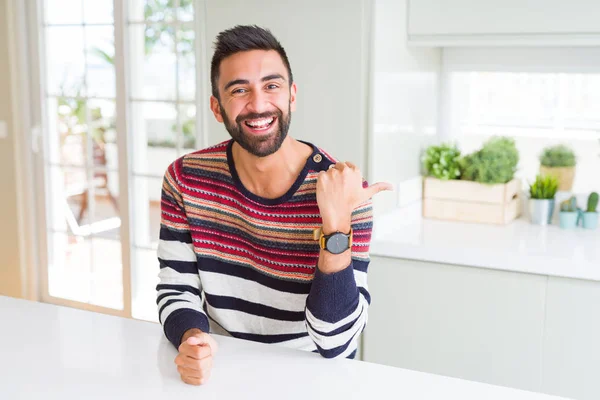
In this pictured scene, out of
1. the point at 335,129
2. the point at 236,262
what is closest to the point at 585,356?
the point at 335,129

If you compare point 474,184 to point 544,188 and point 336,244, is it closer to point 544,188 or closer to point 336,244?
point 544,188

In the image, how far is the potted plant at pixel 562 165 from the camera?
9.53ft

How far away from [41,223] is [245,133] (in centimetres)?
269

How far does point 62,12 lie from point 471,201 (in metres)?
2.36

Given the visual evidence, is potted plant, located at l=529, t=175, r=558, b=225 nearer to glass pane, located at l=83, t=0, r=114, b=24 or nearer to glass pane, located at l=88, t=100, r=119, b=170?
glass pane, located at l=88, t=100, r=119, b=170

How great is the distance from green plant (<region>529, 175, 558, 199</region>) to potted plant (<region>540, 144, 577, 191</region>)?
0.06 m

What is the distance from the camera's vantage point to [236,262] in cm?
168

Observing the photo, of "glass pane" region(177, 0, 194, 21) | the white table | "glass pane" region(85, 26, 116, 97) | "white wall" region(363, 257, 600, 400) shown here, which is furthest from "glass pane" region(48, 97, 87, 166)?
the white table

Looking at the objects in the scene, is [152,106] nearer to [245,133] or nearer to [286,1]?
[286,1]

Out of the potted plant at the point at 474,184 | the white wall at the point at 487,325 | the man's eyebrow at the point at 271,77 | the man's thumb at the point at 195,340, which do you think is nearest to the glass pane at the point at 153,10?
the potted plant at the point at 474,184

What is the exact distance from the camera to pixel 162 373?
1.32 m

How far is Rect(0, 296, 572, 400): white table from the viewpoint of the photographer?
123 centimetres

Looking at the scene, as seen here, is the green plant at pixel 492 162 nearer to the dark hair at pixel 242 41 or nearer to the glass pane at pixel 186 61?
the glass pane at pixel 186 61

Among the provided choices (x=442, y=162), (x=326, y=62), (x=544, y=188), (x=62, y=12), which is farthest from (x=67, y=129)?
(x=544, y=188)
